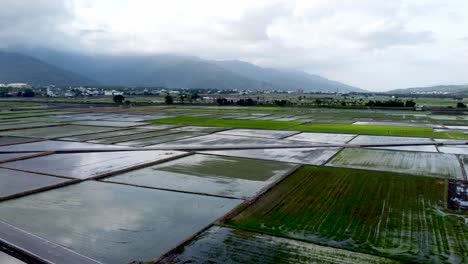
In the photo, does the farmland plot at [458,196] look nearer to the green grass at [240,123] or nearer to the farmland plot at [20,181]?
the farmland plot at [20,181]

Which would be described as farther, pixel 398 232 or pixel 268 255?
pixel 398 232

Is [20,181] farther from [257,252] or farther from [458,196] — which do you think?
[458,196]

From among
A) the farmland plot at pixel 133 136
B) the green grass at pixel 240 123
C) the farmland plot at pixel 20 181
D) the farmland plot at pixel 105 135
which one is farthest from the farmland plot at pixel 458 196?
the farmland plot at pixel 105 135

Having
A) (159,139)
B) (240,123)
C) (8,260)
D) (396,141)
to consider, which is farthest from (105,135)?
(396,141)

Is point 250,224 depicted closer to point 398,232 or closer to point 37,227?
point 398,232

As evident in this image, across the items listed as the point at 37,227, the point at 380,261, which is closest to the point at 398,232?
the point at 380,261

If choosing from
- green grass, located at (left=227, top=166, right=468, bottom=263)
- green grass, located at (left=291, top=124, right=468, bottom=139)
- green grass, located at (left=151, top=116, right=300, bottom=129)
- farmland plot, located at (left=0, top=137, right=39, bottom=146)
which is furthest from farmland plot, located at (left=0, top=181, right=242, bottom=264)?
green grass, located at (left=151, top=116, right=300, bottom=129)
